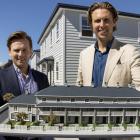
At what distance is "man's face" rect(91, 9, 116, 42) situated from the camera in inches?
138

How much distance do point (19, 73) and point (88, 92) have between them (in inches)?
43.5

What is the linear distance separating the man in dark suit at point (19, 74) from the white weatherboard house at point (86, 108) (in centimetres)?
40

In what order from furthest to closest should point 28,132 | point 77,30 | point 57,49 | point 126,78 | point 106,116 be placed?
1. point 57,49
2. point 77,30
3. point 126,78
4. point 106,116
5. point 28,132

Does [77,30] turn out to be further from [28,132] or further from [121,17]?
[28,132]

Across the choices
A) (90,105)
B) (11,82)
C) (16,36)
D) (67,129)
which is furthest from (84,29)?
(67,129)

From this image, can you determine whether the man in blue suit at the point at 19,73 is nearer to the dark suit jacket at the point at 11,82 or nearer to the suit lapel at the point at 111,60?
the dark suit jacket at the point at 11,82

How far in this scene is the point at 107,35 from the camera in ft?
12.0

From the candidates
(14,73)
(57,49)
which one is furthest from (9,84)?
(57,49)

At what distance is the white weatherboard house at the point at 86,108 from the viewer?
10.3 feet

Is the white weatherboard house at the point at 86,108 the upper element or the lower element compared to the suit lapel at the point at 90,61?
lower

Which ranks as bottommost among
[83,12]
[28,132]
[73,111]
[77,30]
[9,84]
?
[28,132]

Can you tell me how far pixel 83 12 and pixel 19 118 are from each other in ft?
46.4

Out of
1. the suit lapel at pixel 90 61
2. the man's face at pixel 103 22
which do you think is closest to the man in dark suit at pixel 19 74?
the suit lapel at pixel 90 61

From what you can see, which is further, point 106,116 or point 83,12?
point 83,12
